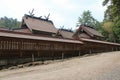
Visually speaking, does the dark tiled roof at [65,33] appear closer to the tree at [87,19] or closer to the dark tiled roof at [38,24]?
the dark tiled roof at [38,24]

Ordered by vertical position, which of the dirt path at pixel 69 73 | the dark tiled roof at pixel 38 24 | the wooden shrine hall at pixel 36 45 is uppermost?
the dark tiled roof at pixel 38 24

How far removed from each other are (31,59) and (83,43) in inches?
567

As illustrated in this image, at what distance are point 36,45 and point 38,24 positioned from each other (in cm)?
1650

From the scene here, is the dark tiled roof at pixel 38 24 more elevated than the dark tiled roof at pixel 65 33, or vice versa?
the dark tiled roof at pixel 38 24

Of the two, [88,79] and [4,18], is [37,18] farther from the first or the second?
[4,18]

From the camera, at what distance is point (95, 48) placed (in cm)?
4269

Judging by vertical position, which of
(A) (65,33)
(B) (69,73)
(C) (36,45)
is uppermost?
(A) (65,33)

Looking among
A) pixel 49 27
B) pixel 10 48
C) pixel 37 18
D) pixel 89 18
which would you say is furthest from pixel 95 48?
pixel 89 18

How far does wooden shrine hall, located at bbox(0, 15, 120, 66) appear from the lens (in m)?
21.8

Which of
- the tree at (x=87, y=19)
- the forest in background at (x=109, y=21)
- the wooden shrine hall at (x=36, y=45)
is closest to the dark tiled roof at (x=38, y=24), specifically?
the wooden shrine hall at (x=36, y=45)

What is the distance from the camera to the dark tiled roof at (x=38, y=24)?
3941cm

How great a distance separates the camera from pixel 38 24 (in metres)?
41.5

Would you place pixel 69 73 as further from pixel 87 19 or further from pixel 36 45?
pixel 87 19

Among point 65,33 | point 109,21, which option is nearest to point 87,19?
point 109,21
